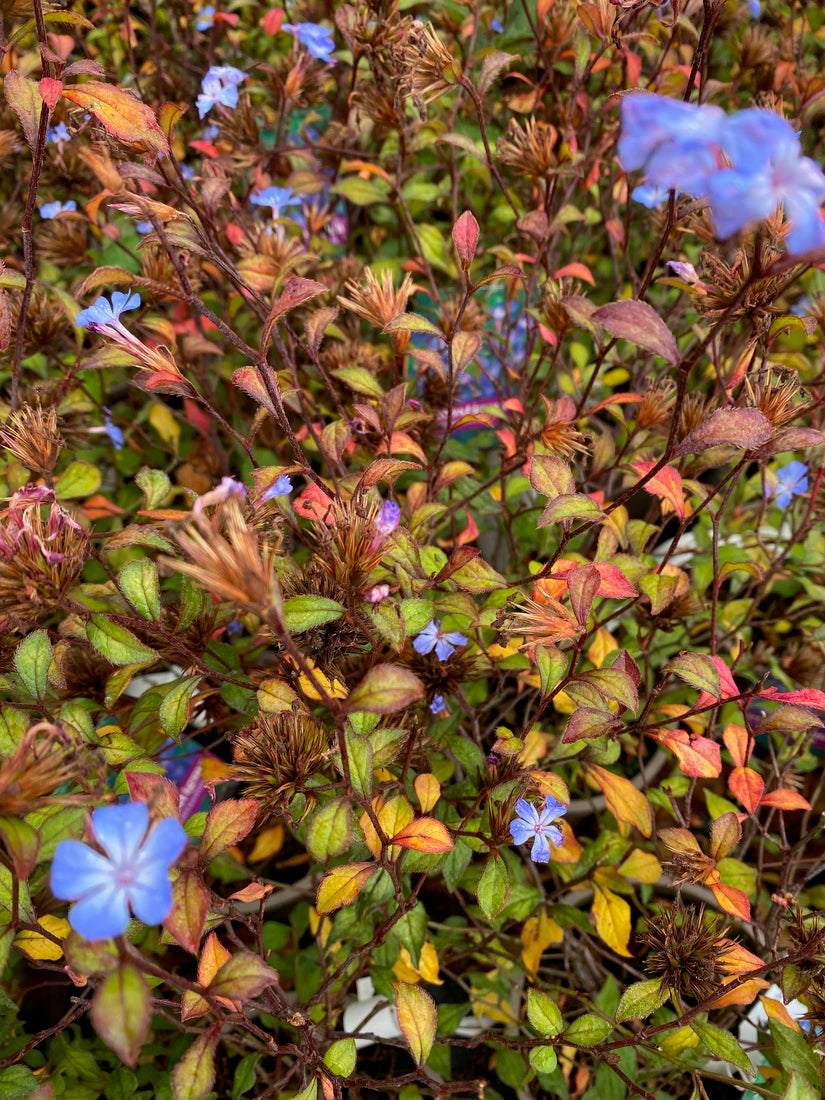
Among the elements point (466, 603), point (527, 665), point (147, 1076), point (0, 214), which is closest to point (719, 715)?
point (527, 665)

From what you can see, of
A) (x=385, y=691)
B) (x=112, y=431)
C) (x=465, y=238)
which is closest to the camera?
(x=385, y=691)

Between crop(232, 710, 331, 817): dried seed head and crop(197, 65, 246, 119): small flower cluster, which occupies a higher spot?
crop(197, 65, 246, 119): small flower cluster

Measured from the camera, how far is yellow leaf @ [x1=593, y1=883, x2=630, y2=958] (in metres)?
1.05

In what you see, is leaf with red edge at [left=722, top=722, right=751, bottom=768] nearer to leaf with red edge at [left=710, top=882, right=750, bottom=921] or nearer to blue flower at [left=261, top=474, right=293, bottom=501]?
leaf with red edge at [left=710, top=882, right=750, bottom=921]

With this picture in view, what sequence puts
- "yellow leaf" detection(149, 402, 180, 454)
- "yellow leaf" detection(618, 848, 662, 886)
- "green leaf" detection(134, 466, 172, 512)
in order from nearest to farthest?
"green leaf" detection(134, 466, 172, 512), "yellow leaf" detection(618, 848, 662, 886), "yellow leaf" detection(149, 402, 180, 454)

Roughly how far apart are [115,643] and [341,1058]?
18.8 inches

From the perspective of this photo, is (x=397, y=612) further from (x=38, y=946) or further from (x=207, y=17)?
(x=207, y=17)

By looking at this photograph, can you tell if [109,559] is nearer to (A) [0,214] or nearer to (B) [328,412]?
(B) [328,412]

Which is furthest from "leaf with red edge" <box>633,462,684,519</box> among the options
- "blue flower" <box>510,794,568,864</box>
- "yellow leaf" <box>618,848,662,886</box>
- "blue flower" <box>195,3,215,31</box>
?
"blue flower" <box>195,3,215,31</box>

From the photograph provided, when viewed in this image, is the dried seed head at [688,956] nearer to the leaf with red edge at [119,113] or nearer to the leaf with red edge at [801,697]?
the leaf with red edge at [801,697]

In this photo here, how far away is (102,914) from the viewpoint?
478mm

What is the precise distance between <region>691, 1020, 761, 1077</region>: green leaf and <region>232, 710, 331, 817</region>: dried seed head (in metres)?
0.51

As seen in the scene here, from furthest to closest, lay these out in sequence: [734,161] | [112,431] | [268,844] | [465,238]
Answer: [112,431]
[268,844]
[465,238]
[734,161]

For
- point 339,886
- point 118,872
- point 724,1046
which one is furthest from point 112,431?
point 724,1046
